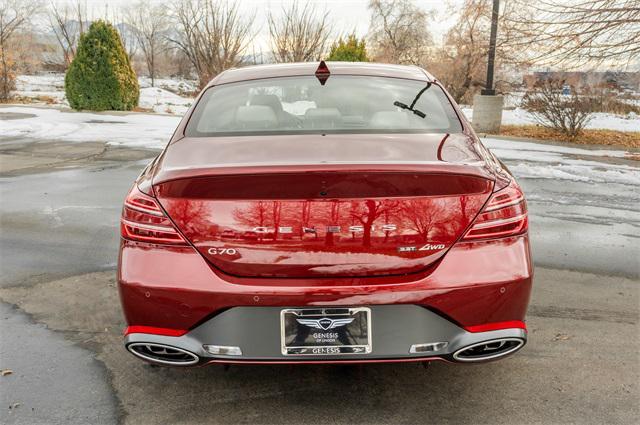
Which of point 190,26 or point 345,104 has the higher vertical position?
point 190,26

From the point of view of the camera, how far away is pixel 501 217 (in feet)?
7.56

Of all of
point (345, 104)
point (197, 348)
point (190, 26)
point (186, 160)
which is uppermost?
point (190, 26)

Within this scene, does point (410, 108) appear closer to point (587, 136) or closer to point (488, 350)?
point (488, 350)

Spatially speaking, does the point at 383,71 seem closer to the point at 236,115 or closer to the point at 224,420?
the point at 236,115

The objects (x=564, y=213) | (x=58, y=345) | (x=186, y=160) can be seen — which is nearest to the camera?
(x=186, y=160)

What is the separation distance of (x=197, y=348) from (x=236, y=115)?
1.31 m

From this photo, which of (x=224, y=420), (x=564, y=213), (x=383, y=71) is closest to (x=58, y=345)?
(x=224, y=420)

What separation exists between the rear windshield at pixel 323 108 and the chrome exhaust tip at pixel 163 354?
1.05 m

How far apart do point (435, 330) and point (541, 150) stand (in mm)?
10202

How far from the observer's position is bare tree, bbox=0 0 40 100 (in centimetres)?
2311

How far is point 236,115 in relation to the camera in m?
3.04

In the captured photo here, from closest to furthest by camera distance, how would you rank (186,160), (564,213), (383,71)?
(186,160) → (383,71) → (564,213)

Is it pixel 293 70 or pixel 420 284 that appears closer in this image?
pixel 420 284

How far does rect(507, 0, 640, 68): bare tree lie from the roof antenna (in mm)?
8674
